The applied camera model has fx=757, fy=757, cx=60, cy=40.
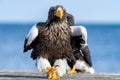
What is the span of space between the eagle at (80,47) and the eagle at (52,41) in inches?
5.2

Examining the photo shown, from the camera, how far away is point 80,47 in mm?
10578

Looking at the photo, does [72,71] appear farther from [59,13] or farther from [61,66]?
[59,13]

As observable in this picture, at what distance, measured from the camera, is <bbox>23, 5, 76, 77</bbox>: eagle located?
1005cm

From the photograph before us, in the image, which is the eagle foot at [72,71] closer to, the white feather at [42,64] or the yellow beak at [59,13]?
the white feather at [42,64]

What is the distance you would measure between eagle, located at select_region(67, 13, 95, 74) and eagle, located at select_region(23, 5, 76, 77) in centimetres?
13

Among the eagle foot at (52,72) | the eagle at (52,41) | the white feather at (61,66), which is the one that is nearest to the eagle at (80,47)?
the eagle at (52,41)

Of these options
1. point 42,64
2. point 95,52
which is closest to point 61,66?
point 42,64

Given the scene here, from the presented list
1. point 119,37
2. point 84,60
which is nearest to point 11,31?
point 119,37

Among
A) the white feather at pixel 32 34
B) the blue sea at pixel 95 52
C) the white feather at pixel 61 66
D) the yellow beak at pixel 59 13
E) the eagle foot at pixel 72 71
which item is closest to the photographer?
the yellow beak at pixel 59 13

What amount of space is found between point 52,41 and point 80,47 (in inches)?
25.3

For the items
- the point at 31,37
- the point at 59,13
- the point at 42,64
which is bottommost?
the point at 42,64

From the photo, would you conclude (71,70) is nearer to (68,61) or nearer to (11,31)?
(68,61)

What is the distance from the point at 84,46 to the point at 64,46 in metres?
0.51

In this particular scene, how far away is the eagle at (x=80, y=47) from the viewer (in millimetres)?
10286
